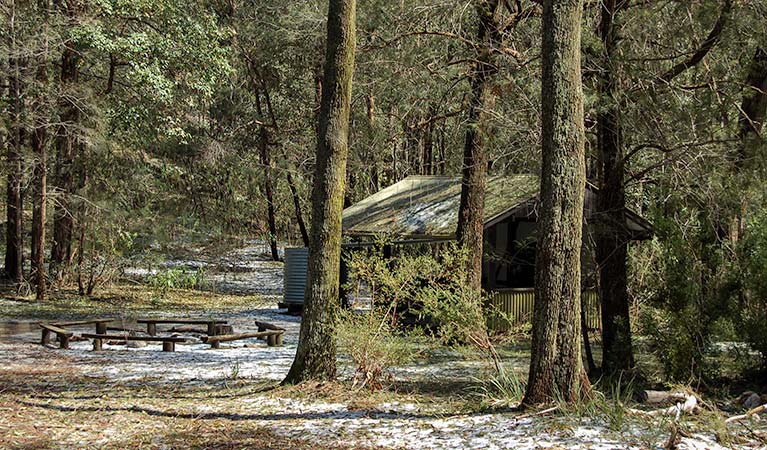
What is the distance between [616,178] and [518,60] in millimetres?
2247

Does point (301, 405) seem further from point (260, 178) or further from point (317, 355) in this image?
point (260, 178)

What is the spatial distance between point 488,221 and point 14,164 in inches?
492

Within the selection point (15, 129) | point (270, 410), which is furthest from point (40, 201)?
point (270, 410)

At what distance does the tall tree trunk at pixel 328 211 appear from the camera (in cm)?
988

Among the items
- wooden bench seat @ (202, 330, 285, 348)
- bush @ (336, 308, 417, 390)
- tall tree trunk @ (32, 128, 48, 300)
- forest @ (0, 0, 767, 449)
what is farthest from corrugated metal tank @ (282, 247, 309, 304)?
bush @ (336, 308, 417, 390)

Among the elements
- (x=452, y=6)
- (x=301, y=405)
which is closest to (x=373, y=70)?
(x=452, y=6)

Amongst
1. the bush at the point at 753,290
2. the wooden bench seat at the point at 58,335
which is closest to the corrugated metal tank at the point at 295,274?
the wooden bench seat at the point at 58,335

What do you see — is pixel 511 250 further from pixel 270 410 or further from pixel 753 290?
pixel 270 410

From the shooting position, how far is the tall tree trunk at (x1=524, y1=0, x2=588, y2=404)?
310 inches

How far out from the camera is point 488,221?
16672 mm

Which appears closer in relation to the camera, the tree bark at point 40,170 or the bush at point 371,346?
the bush at point 371,346

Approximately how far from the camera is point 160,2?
67.5ft

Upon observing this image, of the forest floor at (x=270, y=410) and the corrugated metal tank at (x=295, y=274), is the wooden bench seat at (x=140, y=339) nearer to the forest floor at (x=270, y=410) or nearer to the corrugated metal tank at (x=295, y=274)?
the forest floor at (x=270, y=410)

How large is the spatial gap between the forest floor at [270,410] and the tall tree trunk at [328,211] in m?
0.39
